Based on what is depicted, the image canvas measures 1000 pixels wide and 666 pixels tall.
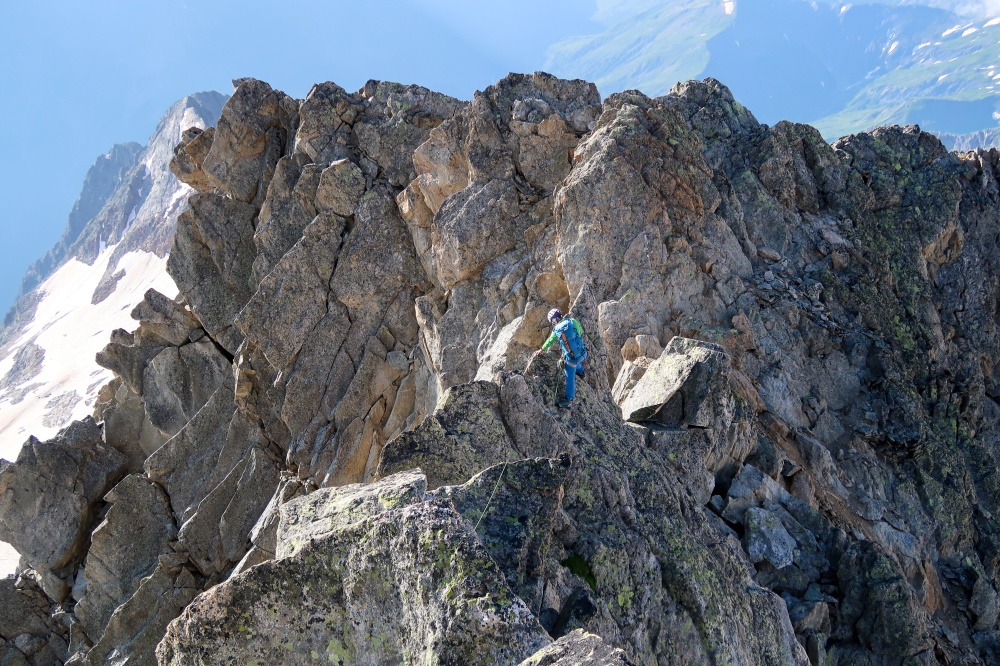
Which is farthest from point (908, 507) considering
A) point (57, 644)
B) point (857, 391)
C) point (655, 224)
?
point (57, 644)

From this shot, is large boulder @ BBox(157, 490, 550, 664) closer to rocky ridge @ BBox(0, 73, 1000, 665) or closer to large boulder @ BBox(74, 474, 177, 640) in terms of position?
rocky ridge @ BBox(0, 73, 1000, 665)

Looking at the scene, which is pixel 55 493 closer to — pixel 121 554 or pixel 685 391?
pixel 121 554

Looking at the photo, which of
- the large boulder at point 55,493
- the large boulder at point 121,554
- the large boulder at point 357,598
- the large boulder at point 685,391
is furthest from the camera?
the large boulder at point 55,493

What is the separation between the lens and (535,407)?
17.3m

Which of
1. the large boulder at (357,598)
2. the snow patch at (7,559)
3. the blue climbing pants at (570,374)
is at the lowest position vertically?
the large boulder at (357,598)

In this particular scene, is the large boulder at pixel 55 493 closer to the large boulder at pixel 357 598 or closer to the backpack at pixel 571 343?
the backpack at pixel 571 343

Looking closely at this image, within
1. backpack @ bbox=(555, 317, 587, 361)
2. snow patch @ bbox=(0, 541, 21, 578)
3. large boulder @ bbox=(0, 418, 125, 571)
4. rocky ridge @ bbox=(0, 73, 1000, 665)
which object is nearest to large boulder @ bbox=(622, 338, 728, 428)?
rocky ridge @ bbox=(0, 73, 1000, 665)

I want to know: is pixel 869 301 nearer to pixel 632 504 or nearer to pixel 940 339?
pixel 940 339

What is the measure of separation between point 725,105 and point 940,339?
1662 centimetres

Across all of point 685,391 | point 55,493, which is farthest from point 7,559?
point 685,391

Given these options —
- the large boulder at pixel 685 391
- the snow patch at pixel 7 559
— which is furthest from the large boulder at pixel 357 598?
the snow patch at pixel 7 559

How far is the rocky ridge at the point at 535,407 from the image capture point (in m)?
12.1

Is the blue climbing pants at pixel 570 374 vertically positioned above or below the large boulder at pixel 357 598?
above

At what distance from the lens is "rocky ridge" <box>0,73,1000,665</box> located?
39.8ft
